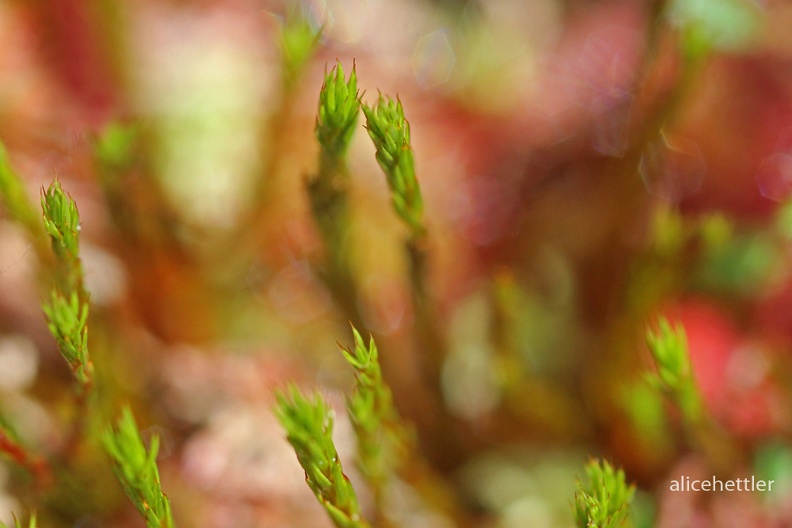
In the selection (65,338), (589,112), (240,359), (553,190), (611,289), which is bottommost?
(65,338)

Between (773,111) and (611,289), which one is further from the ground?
(773,111)

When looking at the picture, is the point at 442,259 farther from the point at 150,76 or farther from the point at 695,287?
the point at 150,76

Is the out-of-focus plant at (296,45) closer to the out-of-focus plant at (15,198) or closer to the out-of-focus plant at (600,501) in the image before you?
the out-of-focus plant at (15,198)

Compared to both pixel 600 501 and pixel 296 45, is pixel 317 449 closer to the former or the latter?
pixel 600 501

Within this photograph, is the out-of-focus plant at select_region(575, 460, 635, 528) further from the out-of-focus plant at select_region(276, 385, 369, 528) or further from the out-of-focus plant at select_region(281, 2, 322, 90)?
the out-of-focus plant at select_region(281, 2, 322, 90)

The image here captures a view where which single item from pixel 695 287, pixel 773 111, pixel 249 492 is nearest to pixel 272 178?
pixel 249 492

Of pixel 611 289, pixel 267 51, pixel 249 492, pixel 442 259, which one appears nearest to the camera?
pixel 249 492

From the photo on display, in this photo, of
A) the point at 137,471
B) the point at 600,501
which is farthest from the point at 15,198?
the point at 600,501

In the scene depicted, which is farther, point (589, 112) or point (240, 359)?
point (589, 112)
